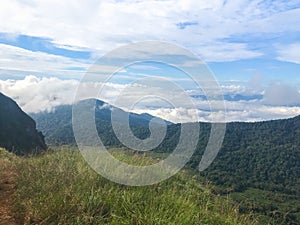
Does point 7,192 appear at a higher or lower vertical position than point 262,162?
higher

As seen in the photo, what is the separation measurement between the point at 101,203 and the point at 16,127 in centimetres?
7420

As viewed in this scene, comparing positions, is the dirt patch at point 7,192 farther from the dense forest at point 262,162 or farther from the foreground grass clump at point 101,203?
the dense forest at point 262,162

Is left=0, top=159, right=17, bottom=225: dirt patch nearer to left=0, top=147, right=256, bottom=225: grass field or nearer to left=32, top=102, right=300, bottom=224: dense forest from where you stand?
left=0, top=147, right=256, bottom=225: grass field

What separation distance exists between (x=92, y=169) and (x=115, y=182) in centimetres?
70

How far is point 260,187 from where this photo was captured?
8344 cm

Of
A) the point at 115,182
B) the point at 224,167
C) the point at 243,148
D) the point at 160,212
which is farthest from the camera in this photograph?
the point at 243,148

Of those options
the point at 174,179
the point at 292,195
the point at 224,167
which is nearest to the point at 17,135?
the point at 224,167

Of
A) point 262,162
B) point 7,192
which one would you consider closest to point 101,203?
point 7,192

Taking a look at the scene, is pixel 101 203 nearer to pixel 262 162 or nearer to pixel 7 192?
pixel 7 192

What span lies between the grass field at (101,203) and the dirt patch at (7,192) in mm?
119

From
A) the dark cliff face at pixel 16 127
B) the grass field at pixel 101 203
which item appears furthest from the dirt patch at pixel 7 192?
the dark cliff face at pixel 16 127

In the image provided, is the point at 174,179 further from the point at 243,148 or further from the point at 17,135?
the point at 243,148

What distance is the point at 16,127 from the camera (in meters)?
74.4

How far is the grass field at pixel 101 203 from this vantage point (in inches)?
Result: 199
